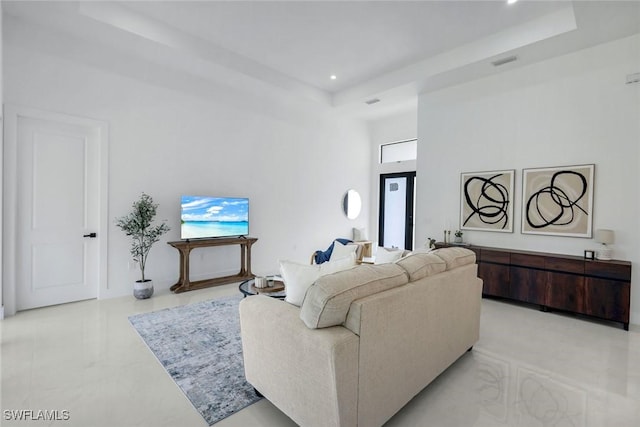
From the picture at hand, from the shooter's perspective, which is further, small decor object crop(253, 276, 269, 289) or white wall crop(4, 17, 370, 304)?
white wall crop(4, 17, 370, 304)

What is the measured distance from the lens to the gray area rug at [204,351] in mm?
2174

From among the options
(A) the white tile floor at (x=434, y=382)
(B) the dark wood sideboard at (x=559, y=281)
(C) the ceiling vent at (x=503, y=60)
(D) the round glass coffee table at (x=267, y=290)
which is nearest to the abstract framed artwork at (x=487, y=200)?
(B) the dark wood sideboard at (x=559, y=281)

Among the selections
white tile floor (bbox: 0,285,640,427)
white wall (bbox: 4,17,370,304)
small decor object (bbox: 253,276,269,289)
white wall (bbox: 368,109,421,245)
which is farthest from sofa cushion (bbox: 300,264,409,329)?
white wall (bbox: 368,109,421,245)

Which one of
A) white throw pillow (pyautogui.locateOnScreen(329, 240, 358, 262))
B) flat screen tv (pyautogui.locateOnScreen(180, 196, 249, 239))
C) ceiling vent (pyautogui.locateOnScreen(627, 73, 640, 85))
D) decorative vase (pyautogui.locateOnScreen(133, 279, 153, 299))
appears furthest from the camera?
flat screen tv (pyautogui.locateOnScreen(180, 196, 249, 239))

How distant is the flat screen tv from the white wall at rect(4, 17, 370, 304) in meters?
0.29

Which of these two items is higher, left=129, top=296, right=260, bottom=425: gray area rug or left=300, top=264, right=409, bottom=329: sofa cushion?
left=300, top=264, right=409, bottom=329: sofa cushion

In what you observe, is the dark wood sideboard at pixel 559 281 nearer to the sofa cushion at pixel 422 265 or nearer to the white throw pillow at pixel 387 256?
the white throw pillow at pixel 387 256

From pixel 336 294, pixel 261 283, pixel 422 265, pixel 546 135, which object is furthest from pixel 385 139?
pixel 336 294

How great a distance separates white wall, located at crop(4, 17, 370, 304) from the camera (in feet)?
13.1

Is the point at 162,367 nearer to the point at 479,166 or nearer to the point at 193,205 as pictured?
the point at 193,205

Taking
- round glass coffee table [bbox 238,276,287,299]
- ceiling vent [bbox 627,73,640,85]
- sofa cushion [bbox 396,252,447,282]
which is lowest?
round glass coffee table [bbox 238,276,287,299]

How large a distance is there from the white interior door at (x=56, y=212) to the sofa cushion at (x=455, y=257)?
170 inches

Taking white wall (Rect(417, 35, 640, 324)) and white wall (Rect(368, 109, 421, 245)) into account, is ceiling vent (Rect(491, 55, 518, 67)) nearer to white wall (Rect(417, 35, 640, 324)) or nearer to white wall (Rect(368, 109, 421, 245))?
white wall (Rect(417, 35, 640, 324))

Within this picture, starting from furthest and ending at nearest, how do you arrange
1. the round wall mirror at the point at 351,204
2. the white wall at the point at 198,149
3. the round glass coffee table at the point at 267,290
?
the round wall mirror at the point at 351,204, the white wall at the point at 198,149, the round glass coffee table at the point at 267,290
